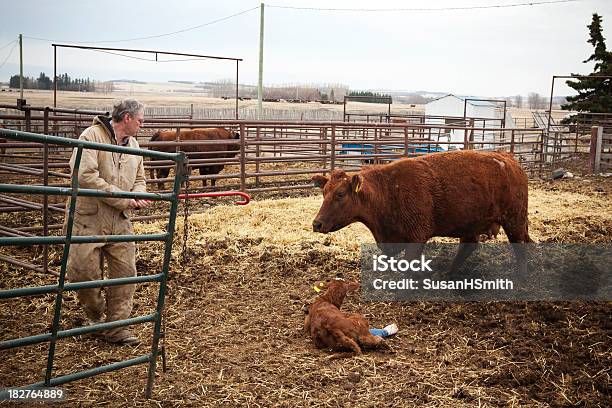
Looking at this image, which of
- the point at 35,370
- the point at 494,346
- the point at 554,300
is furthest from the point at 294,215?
the point at 35,370

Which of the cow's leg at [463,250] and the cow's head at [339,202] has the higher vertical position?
the cow's head at [339,202]

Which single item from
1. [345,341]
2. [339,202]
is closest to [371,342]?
[345,341]

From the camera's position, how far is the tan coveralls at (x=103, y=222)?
163 inches

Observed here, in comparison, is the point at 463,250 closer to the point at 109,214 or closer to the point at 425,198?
the point at 425,198

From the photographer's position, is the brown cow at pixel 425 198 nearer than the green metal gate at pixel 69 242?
No

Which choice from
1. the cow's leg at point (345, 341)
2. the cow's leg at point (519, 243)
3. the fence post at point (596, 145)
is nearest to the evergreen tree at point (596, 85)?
the fence post at point (596, 145)

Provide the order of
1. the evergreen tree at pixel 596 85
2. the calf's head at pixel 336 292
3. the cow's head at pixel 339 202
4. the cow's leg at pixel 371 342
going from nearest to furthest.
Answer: the cow's leg at pixel 371 342, the calf's head at pixel 336 292, the cow's head at pixel 339 202, the evergreen tree at pixel 596 85

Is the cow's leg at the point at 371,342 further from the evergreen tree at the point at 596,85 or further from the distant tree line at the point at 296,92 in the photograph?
the distant tree line at the point at 296,92

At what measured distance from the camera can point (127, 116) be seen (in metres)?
4.24

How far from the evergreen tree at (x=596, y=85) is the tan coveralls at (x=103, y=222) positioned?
82.5 feet

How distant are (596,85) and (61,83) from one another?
93.1 feet

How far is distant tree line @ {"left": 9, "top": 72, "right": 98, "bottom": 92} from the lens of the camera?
93.8 ft

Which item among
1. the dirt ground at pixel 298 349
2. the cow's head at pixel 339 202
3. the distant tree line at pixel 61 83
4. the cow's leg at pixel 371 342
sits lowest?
the dirt ground at pixel 298 349

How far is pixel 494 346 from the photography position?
4.42 metres
